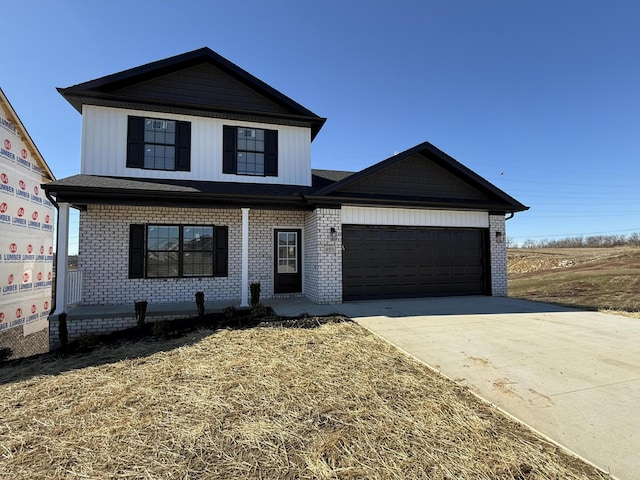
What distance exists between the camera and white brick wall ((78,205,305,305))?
8.55 m

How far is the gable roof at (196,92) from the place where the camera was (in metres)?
8.73

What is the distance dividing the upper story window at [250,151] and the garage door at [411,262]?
10.9 ft

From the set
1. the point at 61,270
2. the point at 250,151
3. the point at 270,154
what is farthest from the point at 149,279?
the point at 270,154

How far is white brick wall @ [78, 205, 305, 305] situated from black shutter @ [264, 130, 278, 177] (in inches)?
52.9

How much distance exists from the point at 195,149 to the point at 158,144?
1.03 metres

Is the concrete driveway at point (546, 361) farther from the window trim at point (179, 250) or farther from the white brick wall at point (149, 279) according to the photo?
the window trim at point (179, 250)

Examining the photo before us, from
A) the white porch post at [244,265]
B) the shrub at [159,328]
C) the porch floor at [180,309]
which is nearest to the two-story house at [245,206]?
the white porch post at [244,265]

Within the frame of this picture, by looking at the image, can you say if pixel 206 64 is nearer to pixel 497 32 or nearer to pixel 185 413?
pixel 185 413

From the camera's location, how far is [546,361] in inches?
174

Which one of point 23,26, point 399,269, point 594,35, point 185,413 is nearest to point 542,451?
point 185,413

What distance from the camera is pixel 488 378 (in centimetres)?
386

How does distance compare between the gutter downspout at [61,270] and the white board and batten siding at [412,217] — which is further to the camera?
the white board and batten siding at [412,217]

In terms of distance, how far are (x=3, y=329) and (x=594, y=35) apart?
24018 mm

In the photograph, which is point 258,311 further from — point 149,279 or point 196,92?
point 196,92
